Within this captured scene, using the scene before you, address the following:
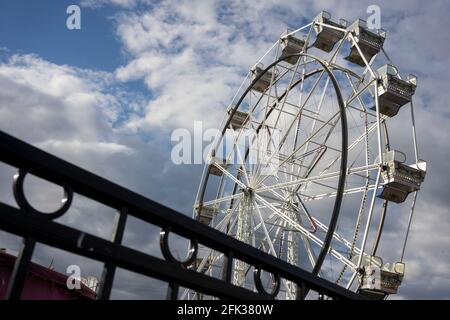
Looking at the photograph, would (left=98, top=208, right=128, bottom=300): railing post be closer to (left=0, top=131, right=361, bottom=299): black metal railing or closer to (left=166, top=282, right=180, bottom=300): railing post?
(left=0, top=131, right=361, bottom=299): black metal railing

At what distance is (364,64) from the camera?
16.8m

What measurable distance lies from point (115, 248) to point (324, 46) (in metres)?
18.0

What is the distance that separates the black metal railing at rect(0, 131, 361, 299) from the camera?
5.14 ft

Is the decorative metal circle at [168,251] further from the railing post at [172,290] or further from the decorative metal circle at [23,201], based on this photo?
the decorative metal circle at [23,201]

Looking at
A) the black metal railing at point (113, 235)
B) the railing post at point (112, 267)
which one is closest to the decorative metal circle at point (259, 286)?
the black metal railing at point (113, 235)

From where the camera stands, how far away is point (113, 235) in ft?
5.96

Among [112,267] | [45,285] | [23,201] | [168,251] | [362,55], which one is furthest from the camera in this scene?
[362,55]

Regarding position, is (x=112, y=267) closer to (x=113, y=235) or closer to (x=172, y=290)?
(x=113, y=235)

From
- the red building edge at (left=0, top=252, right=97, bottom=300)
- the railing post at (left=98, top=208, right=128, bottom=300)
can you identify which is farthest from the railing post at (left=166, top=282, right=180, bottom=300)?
the red building edge at (left=0, top=252, right=97, bottom=300)

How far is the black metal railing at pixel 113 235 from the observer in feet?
5.14

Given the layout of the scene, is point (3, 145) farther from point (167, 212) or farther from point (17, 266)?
point (167, 212)

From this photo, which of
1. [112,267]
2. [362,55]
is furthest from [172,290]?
[362,55]

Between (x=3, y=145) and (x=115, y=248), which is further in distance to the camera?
(x=115, y=248)
